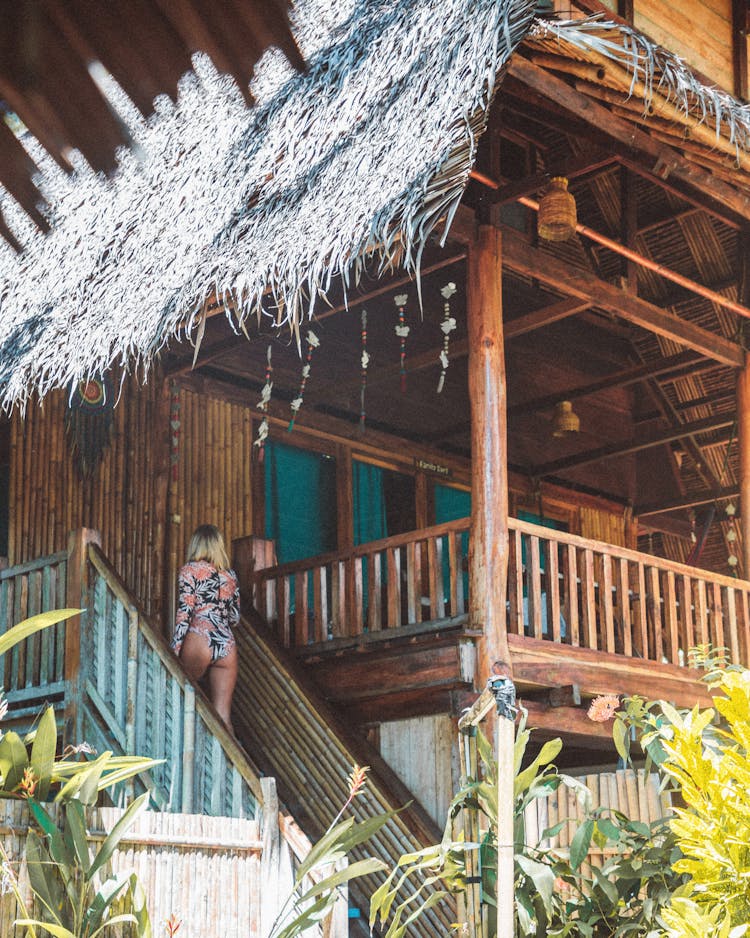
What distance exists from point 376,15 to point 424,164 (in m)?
2.18

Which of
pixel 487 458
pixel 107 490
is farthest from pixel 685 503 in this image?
pixel 107 490

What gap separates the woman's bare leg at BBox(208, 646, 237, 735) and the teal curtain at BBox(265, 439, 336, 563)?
2.70m

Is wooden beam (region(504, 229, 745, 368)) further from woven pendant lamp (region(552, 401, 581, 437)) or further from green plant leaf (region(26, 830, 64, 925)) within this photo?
green plant leaf (region(26, 830, 64, 925))

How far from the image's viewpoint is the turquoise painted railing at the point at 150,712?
656cm

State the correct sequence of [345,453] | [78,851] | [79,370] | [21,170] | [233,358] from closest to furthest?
[78,851] → [79,370] → [21,170] → [233,358] → [345,453]

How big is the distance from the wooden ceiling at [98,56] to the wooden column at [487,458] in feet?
6.07

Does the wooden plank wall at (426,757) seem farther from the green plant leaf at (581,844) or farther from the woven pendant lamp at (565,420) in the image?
the woven pendant lamp at (565,420)

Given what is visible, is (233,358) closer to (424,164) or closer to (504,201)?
(504,201)

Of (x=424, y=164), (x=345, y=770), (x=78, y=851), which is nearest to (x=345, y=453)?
(x=345, y=770)

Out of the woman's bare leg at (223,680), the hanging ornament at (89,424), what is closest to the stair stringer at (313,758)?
the woman's bare leg at (223,680)

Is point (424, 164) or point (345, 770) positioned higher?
point (424, 164)

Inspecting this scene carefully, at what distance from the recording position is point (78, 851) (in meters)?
4.89

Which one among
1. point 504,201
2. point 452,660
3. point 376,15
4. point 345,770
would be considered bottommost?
point 345,770

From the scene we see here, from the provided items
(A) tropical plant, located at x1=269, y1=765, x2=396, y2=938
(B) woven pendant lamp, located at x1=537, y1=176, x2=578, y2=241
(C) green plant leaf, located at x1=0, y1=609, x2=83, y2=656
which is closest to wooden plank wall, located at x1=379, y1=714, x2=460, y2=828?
(A) tropical plant, located at x1=269, y1=765, x2=396, y2=938
